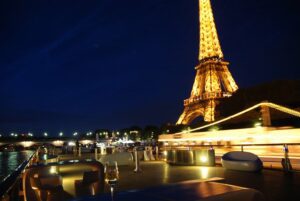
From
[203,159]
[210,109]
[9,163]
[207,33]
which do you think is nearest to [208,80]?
[210,109]

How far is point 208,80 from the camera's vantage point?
230ft

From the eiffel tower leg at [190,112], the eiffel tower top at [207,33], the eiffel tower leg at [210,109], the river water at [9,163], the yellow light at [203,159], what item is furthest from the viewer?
the eiffel tower top at [207,33]

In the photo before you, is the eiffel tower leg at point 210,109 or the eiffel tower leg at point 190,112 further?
the eiffel tower leg at point 190,112

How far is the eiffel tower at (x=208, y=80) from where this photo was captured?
227ft

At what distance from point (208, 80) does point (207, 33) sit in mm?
14257

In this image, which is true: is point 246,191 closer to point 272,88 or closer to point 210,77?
point 272,88

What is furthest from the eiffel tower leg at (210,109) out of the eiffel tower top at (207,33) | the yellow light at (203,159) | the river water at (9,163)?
the yellow light at (203,159)

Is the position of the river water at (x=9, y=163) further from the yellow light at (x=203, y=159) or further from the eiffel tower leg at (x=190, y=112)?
the eiffel tower leg at (x=190, y=112)

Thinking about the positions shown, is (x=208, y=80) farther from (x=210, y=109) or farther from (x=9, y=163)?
(x=9, y=163)

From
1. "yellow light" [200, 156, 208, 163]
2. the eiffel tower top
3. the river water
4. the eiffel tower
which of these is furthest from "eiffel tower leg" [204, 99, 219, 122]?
"yellow light" [200, 156, 208, 163]

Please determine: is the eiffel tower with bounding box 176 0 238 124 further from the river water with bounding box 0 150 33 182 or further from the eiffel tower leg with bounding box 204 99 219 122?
the river water with bounding box 0 150 33 182

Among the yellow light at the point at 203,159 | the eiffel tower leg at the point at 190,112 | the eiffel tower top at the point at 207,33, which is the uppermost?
the eiffel tower top at the point at 207,33

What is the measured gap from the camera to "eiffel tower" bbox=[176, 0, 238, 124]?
69062 mm

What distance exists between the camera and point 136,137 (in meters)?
119
